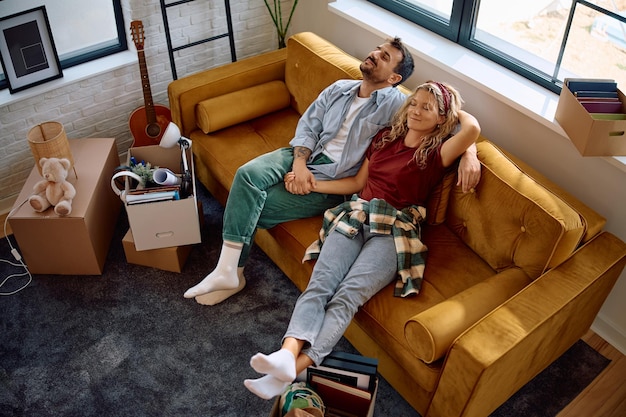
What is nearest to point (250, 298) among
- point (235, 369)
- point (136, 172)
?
point (235, 369)

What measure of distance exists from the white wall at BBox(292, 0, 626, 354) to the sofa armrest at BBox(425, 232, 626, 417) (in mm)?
182

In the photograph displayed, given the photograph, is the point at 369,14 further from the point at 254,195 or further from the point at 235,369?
the point at 235,369

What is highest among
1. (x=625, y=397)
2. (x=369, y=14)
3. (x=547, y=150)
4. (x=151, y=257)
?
(x=369, y=14)

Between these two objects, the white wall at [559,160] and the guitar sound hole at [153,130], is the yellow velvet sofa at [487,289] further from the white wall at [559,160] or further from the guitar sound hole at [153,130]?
the guitar sound hole at [153,130]

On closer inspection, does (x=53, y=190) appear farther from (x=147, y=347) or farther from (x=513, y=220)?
(x=513, y=220)

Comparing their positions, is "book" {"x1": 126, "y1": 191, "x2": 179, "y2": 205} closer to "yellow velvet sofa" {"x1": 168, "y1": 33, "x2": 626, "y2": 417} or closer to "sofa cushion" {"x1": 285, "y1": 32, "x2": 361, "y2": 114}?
"yellow velvet sofa" {"x1": 168, "y1": 33, "x2": 626, "y2": 417}

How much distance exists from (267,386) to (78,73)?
2019 mm

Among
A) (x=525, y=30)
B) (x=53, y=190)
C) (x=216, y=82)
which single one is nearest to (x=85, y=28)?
(x=216, y=82)

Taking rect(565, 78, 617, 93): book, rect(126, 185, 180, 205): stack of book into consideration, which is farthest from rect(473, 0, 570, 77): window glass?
rect(126, 185, 180, 205): stack of book

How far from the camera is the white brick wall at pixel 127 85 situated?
126 inches

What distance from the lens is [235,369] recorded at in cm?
258

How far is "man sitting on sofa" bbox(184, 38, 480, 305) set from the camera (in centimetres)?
267

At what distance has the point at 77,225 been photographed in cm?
278

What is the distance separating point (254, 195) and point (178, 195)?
37 cm
